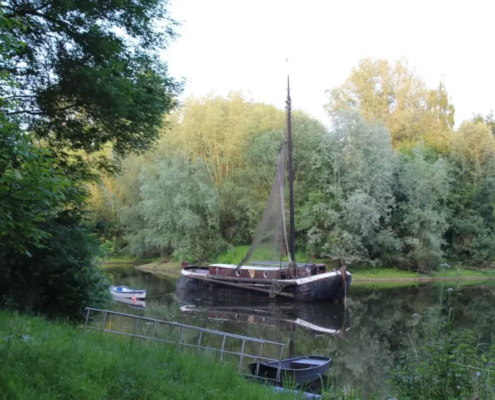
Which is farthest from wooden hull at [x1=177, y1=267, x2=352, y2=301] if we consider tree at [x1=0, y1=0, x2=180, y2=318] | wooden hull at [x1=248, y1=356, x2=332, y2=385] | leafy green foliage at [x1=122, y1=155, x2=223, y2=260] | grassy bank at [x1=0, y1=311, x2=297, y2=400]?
grassy bank at [x1=0, y1=311, x2=297, y2=400]

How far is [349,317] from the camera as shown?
939 inches

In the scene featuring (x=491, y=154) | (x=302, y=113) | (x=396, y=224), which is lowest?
(x=396, y=224)

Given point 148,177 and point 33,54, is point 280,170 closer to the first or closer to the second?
point 148,177

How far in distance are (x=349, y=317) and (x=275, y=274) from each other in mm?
8026

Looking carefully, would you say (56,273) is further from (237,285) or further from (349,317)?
(237,285)

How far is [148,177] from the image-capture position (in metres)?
45.4

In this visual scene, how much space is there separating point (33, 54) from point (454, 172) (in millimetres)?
40597

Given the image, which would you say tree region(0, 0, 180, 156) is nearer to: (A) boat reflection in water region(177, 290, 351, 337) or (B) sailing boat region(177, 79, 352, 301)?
(A) boat reflection in water region(177, 290, 351, 337)

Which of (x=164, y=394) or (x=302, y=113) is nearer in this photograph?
(x=164, y=394)

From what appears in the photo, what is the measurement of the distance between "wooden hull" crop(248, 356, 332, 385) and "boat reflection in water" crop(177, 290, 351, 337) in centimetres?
785

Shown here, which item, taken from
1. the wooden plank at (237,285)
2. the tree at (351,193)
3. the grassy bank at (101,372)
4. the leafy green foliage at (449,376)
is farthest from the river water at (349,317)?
the leafy green foliage at (449,376)

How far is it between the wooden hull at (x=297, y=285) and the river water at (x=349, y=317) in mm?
514

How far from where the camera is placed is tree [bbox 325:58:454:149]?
2099 inches

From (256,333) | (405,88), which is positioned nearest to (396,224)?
(405,88)
